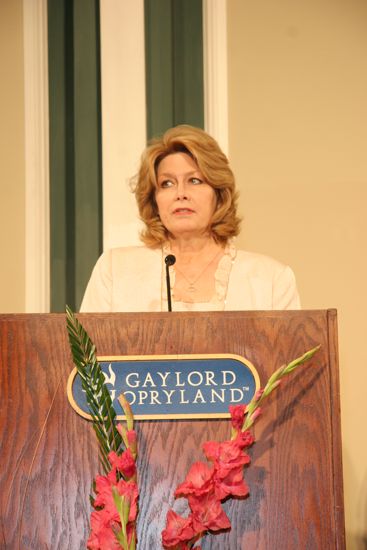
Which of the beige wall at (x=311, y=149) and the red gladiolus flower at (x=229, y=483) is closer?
the red gladiolus flower at (x=229, y=483)

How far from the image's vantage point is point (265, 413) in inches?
57.1

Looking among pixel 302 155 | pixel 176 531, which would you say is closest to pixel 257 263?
pixel 302 155

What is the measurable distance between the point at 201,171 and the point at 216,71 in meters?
0.79

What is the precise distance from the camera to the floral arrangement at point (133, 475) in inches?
50.6

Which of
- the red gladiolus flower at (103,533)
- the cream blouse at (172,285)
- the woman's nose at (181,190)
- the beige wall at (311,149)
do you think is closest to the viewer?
the red gladiolus flower at (103,533)

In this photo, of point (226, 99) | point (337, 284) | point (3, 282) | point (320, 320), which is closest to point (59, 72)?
point (226, 99)

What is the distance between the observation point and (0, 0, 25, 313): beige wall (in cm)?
310

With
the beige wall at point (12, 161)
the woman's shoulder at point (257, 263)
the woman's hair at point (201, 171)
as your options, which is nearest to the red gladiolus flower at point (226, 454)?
the woman's shoulder at point (257, 263)

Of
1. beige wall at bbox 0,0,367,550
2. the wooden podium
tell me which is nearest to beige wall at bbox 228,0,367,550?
beige wall at bbox 0,0,367,550

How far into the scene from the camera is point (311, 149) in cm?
310

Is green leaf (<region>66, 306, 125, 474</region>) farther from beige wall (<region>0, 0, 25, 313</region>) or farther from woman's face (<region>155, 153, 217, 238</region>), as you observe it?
beige wall (<region>0, 0, 25, 313</region>)

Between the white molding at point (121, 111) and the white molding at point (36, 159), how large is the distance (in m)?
0.24

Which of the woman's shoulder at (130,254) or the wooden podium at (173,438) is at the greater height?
the woman's shoulder at (130,254)

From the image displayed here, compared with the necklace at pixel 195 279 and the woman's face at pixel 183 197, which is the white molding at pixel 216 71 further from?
the necklace at pixel 195 279
